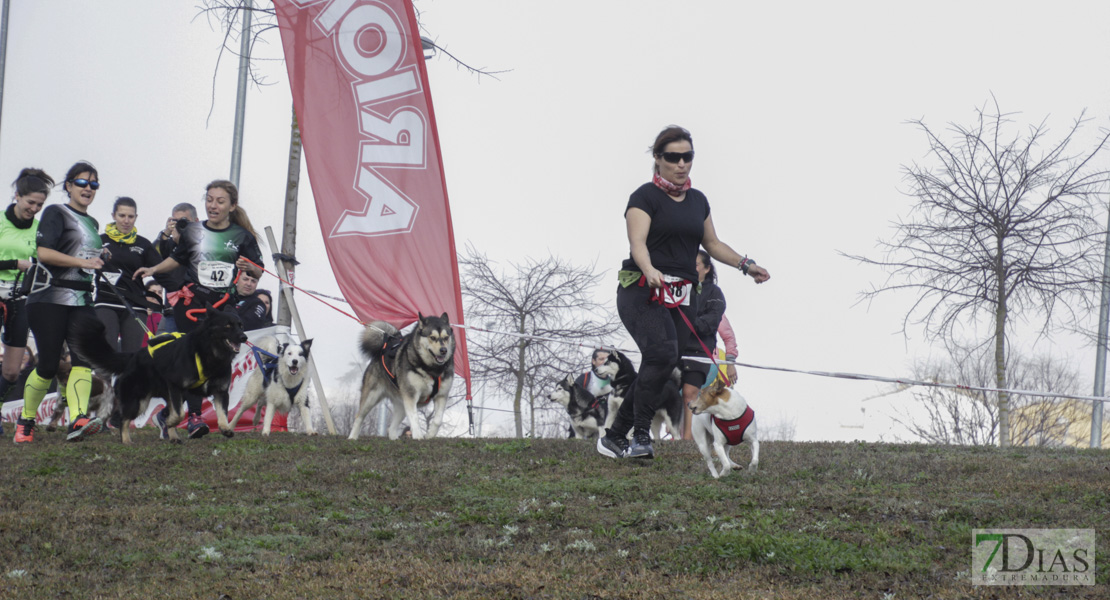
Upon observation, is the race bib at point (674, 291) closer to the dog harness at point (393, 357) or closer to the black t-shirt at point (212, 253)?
the dog harness at point (393, 357)

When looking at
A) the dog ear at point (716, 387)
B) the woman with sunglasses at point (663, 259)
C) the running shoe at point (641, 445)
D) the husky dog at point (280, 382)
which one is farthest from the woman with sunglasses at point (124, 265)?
the dog ear at point (716, 387)

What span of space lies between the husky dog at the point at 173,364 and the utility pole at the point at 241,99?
26.9 feet

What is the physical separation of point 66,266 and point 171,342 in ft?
3.78

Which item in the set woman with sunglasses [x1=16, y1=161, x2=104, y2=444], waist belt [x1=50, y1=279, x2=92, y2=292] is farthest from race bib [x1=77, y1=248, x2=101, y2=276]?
waist belt [x1=50, y1=279, x2=92, y2=292]

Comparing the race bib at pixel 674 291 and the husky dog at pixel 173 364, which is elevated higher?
the race bib at pixel 674 291

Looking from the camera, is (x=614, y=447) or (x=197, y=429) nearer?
(x=614, y=447)

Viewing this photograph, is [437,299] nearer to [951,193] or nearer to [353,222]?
[353,222]

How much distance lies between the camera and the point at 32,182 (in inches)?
351

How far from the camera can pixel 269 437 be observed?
997 centimetres

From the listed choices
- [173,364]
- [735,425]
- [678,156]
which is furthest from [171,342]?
[735,425]

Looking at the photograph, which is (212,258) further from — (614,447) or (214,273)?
(614,447)

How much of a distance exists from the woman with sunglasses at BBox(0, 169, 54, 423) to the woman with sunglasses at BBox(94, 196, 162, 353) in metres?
1.53

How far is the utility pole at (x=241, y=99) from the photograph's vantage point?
16203 millimetres

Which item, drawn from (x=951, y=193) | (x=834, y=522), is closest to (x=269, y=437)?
(x=834, y=522)
